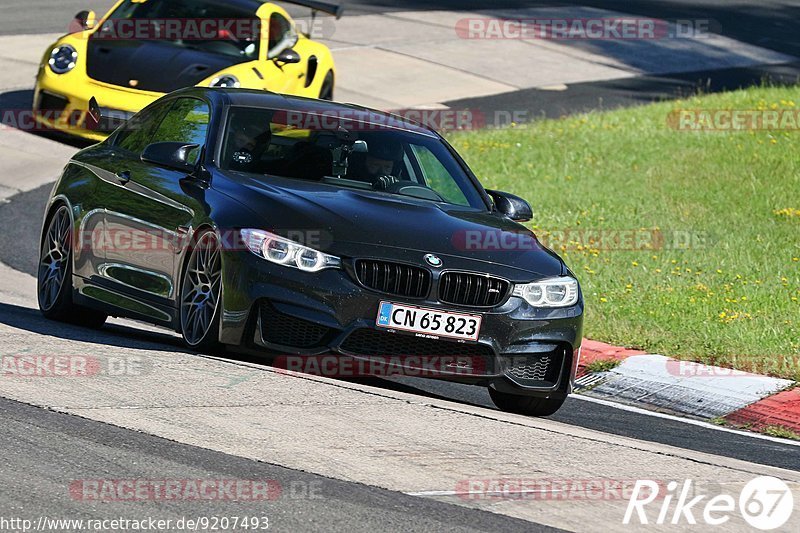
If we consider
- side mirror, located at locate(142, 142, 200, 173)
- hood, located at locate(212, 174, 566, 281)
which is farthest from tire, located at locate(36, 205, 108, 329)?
hood, located at locate(212, 174, 566, 281)

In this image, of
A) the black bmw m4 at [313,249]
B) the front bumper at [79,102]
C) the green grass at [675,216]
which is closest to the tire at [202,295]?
the black bmw m4 at [313,249]

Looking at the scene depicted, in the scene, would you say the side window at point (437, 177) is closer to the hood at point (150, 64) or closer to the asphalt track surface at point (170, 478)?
the asphalt track surface at point (170, 478)

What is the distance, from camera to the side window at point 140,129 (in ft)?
32.2

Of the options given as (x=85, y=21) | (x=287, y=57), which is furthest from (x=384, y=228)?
(x=85, y=21)

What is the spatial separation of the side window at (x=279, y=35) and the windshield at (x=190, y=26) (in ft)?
0.54

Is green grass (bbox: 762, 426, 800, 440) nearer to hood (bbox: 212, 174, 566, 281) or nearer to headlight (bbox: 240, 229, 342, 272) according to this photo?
hood (bbox: 212, 174, 566, 281)

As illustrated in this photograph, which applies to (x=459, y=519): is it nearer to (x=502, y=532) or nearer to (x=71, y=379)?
(x=502, y=532)

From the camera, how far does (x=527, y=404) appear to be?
884 centimetres

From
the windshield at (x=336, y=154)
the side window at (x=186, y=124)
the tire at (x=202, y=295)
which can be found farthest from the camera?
the side window at (x=186, y=124)

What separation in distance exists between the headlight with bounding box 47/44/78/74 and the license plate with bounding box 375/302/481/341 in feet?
32.5

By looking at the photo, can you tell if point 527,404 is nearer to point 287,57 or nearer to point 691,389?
point 691,389

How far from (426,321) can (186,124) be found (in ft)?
7.88

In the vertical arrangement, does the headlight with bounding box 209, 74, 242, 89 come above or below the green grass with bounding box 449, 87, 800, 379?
above

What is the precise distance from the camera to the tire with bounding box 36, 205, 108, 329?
32.4ft
